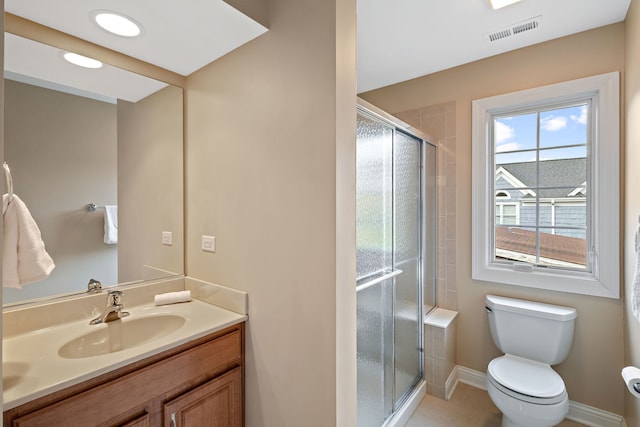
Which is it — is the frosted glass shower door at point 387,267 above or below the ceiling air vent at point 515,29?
below

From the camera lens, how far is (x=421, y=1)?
162 centimetres

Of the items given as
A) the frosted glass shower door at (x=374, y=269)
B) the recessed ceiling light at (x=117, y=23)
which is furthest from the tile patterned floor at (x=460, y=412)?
the recessed ceiling light at (x=117, y=23)

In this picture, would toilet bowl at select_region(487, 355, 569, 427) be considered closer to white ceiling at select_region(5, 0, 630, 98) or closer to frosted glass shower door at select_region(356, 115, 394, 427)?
frosted glass shower door at select_region(356, 115, 394, 427)

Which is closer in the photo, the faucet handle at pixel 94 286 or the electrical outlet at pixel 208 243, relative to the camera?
the faucet handle at pixel 94 286

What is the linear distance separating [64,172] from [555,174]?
2.94 metres

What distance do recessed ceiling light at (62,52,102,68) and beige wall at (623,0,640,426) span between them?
105 inches

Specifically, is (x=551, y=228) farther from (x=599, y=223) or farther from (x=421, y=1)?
(x=421, y=1)

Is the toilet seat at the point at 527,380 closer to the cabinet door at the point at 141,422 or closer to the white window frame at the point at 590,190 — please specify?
the white window frame at the point at 590,190

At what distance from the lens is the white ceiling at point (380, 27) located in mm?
1160

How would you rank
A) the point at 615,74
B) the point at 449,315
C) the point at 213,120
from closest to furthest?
the point at 213,120 < the point at 615,74 < the point at 449,315

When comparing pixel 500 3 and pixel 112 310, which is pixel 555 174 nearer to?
pixel 500 3

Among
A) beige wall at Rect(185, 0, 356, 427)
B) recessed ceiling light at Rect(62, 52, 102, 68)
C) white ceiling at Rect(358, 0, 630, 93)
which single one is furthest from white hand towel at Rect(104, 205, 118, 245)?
white ceiling at Rect(358, 0, 630, 93)

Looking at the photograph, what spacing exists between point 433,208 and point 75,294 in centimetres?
237

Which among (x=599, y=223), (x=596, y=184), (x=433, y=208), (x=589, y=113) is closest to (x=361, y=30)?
(x=433, y=208)
